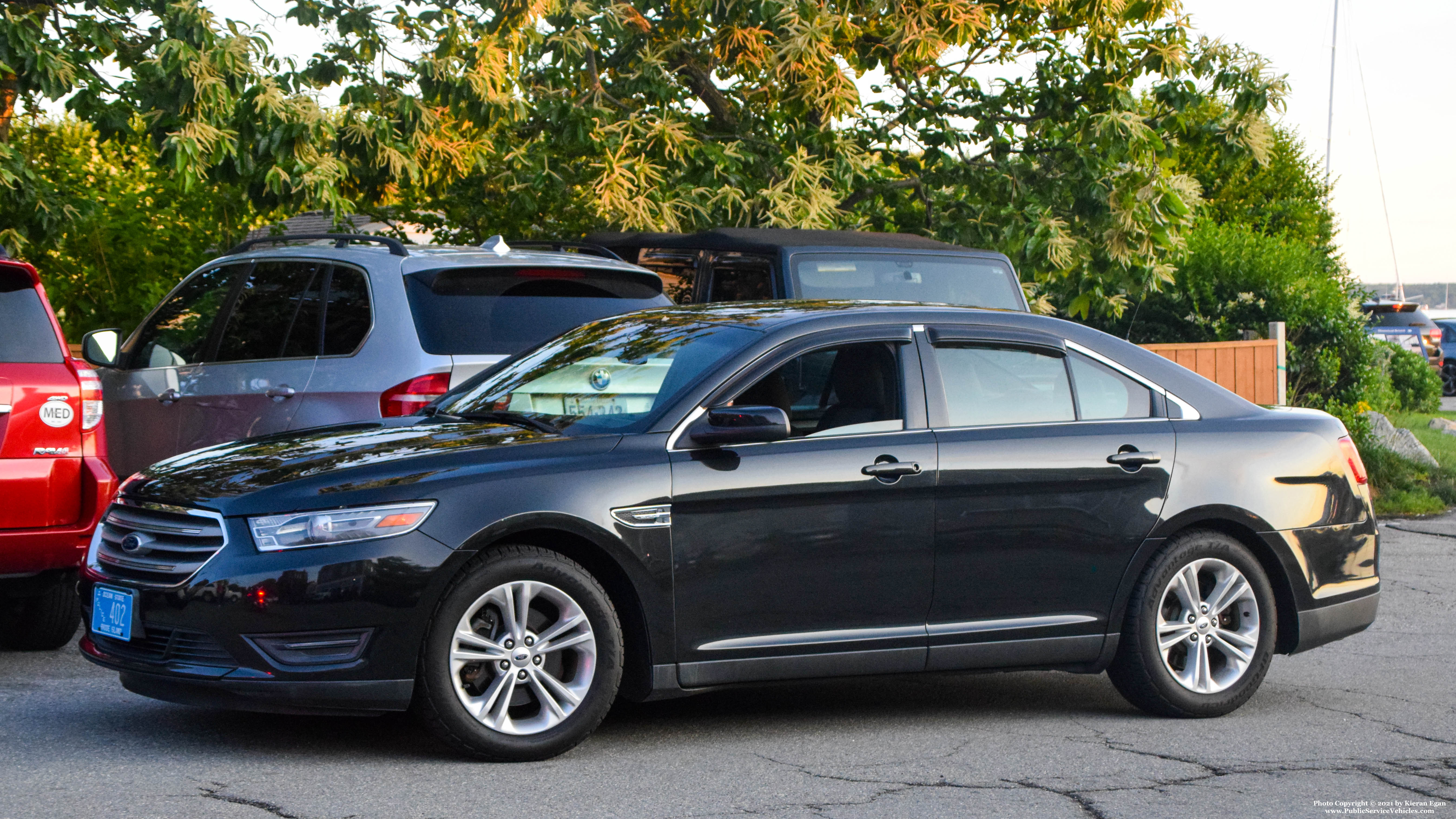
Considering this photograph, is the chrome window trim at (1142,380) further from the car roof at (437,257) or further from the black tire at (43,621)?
the black tire at (43,621)

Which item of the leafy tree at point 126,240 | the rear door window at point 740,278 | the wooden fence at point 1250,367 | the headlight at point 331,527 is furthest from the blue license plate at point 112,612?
the wooden fence at point 1250,367

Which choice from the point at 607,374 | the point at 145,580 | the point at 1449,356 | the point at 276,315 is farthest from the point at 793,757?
the point at 1449,356

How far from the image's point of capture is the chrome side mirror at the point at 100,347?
7859 mm

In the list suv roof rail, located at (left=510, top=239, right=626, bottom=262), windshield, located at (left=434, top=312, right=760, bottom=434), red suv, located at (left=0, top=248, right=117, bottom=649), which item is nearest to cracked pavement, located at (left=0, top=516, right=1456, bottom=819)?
red suv, located at (left=0, top=248, right=117, bottom=649)

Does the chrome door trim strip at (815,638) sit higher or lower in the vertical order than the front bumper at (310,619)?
lower

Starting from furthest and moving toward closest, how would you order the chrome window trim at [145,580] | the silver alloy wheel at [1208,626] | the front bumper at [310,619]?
the silver alloy wheel at [1208,626] → the chrome window trim at [145,580] → the front bumper at [310,619]

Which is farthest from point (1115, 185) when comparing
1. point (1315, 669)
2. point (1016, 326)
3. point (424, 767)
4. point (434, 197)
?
point (424, 767)

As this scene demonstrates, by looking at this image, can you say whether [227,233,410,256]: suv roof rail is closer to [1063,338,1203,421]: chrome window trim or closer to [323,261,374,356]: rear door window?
[323,261,374,356]: rear door window

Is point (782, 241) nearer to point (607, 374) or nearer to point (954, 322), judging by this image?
point (954, 322)

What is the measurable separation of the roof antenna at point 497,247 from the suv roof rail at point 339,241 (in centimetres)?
40

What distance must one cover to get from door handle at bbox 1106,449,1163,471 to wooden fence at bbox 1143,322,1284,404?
9226 millimetres

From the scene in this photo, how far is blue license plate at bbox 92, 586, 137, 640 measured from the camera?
5.32m

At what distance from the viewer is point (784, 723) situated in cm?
611

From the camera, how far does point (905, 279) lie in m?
10.1
